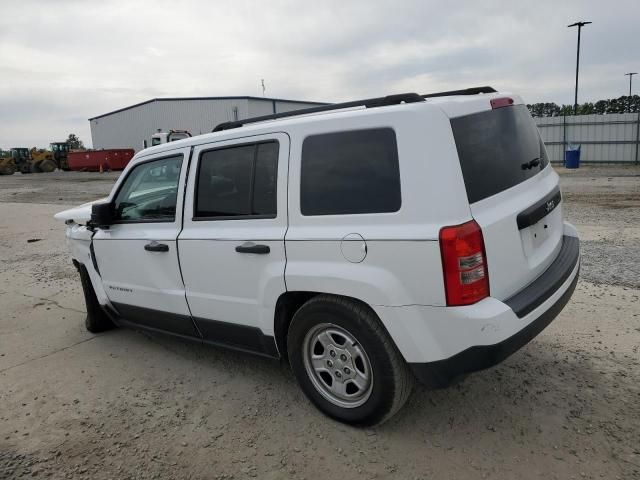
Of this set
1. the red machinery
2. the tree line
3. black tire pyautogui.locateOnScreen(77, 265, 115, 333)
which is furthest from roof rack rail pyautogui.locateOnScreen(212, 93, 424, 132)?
the tree line

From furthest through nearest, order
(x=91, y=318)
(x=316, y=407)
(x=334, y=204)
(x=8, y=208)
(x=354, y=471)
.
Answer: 1. (x=8, y=208)
2. (x=91, y=318)
3. (x=316, y=407)
4. (x=334, y=204)
5. (x=354, y=471)

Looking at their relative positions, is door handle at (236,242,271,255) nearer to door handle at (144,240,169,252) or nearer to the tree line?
door handle at (144,240,169,252)

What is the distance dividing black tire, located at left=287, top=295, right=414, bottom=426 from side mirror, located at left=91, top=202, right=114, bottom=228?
2.03 meters

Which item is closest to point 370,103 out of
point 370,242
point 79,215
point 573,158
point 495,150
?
point 495,150

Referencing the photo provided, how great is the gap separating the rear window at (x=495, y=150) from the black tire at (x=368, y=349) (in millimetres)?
868

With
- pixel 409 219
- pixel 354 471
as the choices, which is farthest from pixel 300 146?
pixel 354 471

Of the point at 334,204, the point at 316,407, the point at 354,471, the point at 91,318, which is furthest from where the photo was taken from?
the point at 91,318

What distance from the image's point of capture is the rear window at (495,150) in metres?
2.61

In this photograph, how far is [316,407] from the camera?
3227mm

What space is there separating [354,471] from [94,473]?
1459 millimetres

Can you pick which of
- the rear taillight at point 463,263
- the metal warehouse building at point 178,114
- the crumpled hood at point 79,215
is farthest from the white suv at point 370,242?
the metal warehouse building at point 178,114

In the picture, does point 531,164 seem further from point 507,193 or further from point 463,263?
point 463,263

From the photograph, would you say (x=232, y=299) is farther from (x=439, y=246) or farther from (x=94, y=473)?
(x=439, y=246)

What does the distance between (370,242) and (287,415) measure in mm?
1363
